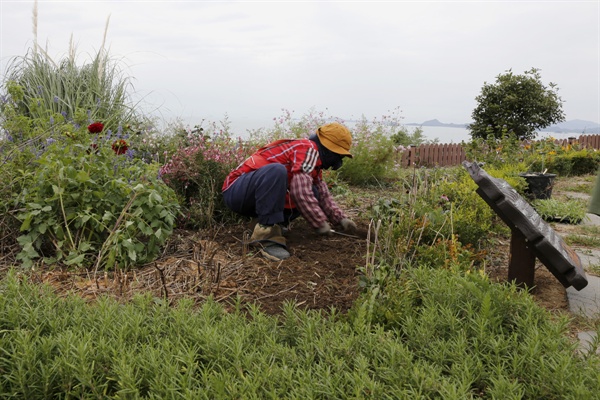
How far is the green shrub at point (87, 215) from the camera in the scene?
3.66 meters

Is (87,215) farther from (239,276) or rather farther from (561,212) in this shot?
(561,212)

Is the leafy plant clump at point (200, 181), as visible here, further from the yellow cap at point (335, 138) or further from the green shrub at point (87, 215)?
the yellow cap at point (335, 138)

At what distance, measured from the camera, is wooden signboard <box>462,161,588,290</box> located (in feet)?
10.1

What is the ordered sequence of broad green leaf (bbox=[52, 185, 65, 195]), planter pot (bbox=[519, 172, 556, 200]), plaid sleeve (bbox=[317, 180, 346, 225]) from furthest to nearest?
1. planter pot (bbox=[519, 172, 556, 200])
2. plaid sleeve (bbox=[317, 180, 346, 225])
3. broad green leaf (bbox=[52, 185, 65, 195])

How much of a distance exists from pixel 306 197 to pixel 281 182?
0.73 ft

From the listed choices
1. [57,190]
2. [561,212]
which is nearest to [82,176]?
[57,190]

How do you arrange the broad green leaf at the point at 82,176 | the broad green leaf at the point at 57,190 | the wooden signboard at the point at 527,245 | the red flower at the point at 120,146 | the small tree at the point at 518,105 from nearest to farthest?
1. the wooden signboard at the point at 527,245
2. the broad green leaf at the point at 57,190
3. the broad green leaf at the point at 82,176
4. the red flower at the point at 120,146
5. the small tree at the point at 518,105

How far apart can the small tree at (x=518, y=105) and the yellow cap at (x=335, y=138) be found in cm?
1714

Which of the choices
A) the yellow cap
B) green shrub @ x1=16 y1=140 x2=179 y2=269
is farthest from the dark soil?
the yellow cap

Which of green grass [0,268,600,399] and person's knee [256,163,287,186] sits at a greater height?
person's knee [256,163,287,186]

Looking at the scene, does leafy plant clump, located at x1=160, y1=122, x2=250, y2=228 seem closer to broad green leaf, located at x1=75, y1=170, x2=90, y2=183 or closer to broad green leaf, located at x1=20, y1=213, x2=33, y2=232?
broad green leaf, located at x1=75, y1=170, x2=90, y2=183

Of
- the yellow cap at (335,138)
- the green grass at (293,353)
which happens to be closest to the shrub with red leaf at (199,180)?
the yellow cap at (335,138)

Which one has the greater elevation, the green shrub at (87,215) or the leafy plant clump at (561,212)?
the green shrub at (87,215)

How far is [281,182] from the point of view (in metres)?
4.03
